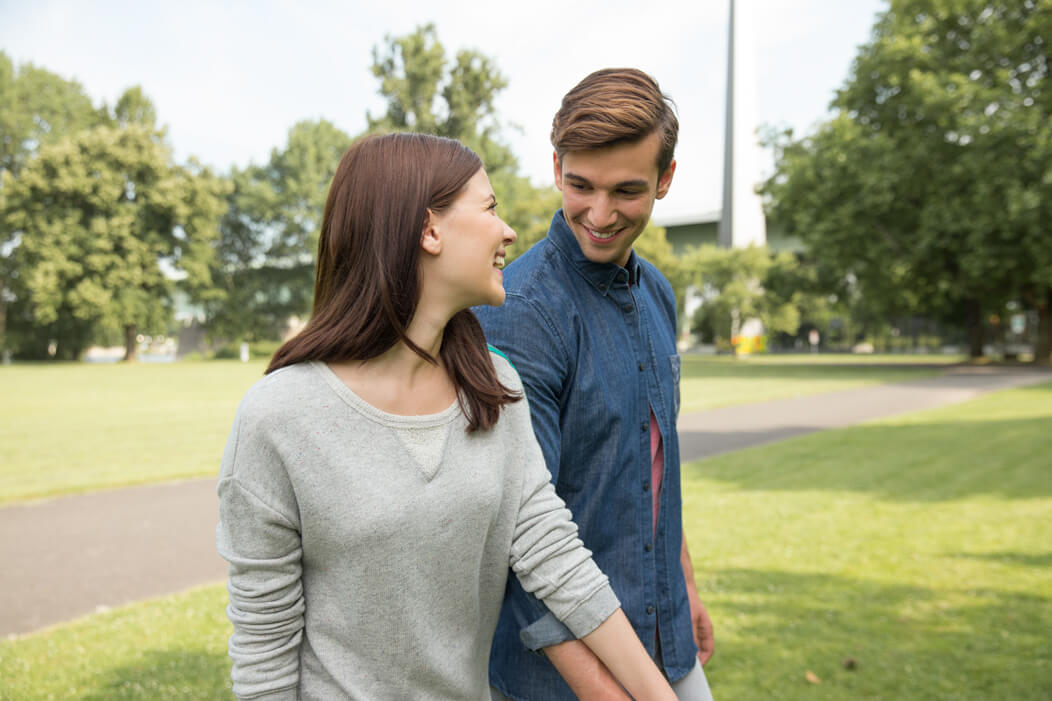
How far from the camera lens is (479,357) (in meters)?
1.64

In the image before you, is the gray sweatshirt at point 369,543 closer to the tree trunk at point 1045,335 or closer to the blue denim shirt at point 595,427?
the blue denim shirt at point 595,427

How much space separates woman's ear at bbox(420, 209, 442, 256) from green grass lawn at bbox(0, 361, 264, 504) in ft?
28.7

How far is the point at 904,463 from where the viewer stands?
10.7m

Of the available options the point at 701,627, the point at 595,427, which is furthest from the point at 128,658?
the point at 595,427

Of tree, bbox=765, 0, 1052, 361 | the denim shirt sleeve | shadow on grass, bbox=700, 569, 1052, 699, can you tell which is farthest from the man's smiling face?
tree, bbox=765, 0, 1052, 361

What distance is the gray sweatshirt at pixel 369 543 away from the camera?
54.7 inches

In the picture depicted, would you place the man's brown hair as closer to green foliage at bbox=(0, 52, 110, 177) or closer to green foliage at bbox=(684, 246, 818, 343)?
green foliage at bbox=(684, 246, 818, 343)

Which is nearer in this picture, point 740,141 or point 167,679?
point 167,679

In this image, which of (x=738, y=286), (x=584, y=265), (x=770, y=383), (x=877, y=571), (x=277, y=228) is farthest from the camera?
(x=277, y=228)

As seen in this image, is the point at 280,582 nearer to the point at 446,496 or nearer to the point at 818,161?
the point at 446,496

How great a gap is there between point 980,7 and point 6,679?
112 feet

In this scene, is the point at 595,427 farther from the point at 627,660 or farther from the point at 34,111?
the point at 34,111

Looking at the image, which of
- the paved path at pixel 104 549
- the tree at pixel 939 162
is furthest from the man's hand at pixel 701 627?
the tree at pixel 939 162

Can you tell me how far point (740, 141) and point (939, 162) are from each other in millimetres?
22043
